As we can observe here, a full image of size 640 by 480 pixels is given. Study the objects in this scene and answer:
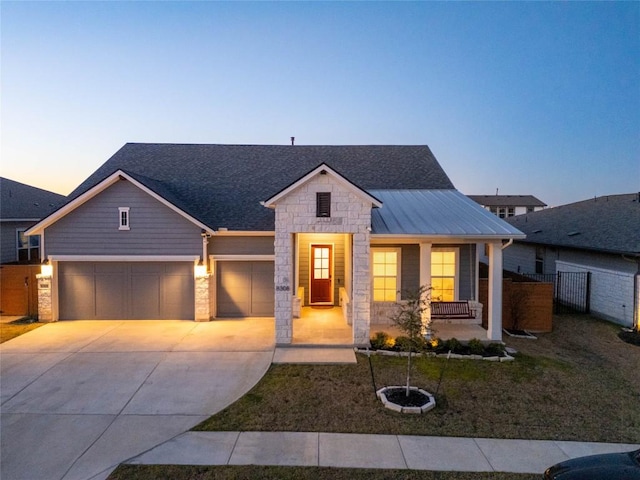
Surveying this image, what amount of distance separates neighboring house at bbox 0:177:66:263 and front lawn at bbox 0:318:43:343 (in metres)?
5.51

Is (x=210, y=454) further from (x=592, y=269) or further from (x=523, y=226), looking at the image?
(x=523, y=226)

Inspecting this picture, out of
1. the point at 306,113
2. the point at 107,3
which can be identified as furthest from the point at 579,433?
the point at 306,113

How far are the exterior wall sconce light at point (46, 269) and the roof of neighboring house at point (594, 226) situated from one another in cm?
2057

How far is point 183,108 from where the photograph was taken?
24.3 metres

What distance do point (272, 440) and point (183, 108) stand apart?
23946mm

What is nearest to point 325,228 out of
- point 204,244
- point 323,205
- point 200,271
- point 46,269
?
point 323,205

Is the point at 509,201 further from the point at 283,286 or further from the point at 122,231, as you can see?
the point at 122,231

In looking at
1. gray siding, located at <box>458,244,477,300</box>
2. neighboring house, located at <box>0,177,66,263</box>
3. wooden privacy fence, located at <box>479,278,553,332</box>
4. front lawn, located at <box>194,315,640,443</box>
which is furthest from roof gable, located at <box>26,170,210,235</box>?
wooden privacy fence, located at <box>479,278,553,332</box>

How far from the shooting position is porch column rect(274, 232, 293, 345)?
33.1 ft

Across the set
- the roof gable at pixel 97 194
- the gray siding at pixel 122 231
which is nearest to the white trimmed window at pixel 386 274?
the roof gable at pixel 97 194

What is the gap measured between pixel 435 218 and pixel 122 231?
10937 mm

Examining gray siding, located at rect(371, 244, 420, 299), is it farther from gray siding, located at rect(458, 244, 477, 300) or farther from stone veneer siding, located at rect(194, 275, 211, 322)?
stone veneer siding, located at rect(194, 275, 211, 322)

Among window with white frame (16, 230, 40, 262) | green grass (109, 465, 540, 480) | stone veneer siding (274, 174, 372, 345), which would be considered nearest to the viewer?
green grass (109, 465, 540, 480)

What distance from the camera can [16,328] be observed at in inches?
472
